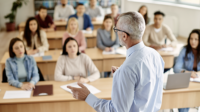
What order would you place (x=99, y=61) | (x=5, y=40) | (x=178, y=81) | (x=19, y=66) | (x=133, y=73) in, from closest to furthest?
(x=133, y=73) < (x=178, y=81) < (x=19, y=66) < (x=99, y=61) < (x=5, y=40)

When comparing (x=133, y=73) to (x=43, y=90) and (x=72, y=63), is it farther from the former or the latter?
(x=72, y=63)

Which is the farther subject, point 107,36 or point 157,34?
point 157,34

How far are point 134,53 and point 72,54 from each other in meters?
1.67

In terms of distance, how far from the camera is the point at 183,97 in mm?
2500

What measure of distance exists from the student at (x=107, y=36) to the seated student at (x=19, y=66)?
1.57 m

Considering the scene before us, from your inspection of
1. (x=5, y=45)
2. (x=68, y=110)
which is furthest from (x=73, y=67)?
(x=5, y=45)

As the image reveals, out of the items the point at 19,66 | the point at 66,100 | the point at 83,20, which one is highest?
the point at 83,20

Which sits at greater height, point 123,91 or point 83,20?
point 83,20

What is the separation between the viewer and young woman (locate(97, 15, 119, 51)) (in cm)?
409

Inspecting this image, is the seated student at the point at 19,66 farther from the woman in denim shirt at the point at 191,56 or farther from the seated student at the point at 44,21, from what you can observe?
the seated student at the point at 44,21

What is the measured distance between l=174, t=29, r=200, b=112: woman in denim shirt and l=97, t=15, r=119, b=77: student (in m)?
1.32

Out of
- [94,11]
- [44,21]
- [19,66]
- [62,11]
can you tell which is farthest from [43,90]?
[94,11]

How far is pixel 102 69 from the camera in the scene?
375cm

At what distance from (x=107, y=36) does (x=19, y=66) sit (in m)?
1.88
